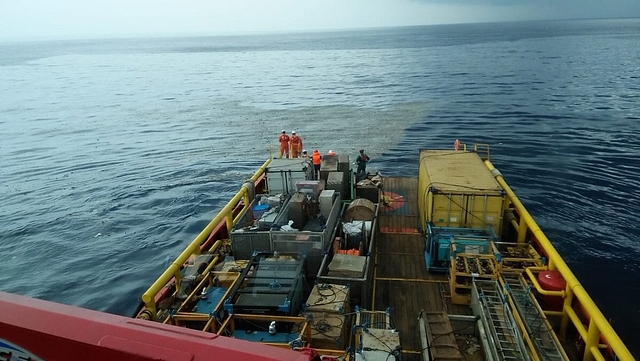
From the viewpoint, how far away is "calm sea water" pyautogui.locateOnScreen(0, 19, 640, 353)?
20953mm

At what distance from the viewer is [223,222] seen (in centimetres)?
1734

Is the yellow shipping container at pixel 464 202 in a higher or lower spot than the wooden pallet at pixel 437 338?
higher

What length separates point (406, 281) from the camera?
12875 millimetres

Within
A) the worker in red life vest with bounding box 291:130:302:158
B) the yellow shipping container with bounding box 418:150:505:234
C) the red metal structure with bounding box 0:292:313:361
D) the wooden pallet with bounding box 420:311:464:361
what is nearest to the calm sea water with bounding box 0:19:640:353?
the yellow shipping container with bounding box 418:150:505:234

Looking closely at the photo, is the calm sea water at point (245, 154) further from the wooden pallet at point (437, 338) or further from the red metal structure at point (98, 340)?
the red metal structure at point (98, 340)

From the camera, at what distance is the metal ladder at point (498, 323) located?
8688 millimetres

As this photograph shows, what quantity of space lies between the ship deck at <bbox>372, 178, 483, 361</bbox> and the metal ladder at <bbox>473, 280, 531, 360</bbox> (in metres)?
0.68

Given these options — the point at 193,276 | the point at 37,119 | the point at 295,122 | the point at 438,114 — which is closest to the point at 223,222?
the point at 193,276

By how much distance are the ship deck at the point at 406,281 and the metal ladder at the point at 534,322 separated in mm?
1238

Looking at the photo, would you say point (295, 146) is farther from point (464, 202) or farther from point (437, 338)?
point (437, 338)

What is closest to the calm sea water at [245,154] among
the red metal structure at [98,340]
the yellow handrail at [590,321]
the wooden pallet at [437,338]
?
the yellow handrail at [590,321]

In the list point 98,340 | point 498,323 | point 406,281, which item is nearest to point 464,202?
point 406,281

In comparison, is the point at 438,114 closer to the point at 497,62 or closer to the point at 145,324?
the point at 145,324

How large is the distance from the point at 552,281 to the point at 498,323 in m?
2.21
